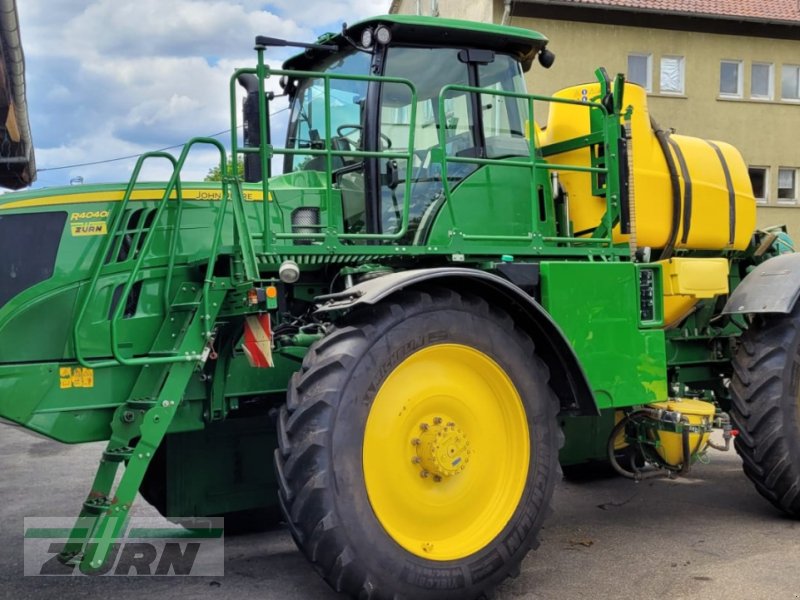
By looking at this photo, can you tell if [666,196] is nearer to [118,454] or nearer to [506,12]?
[118,454]

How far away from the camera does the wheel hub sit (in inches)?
161

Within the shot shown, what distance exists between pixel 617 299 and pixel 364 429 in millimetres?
1881

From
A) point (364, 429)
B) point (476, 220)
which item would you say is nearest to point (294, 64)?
point (476, 220)

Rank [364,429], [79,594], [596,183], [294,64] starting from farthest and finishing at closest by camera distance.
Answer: [294,64] < [596,183] < [79,594] < [364,429]

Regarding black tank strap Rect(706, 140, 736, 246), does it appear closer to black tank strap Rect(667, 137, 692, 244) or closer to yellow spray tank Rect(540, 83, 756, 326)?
yellow spray tank Rect(540, 83, 756, 326)

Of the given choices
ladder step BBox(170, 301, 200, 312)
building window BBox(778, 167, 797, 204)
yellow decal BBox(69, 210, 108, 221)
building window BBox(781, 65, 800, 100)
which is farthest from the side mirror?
building window BBox(781, 65, 800, 100)

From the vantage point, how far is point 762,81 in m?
23.3

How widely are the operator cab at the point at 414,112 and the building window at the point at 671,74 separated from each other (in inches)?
713

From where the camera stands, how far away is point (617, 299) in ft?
16.2

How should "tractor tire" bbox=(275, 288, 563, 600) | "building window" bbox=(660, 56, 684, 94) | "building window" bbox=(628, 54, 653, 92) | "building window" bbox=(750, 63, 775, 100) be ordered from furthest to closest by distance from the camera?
"building window" bbox=(750, 63, 775, 100), "building window" bbox=(660, 56, 684, 94), "building window" bbox=(628, 54, 653, 92), "tractor tire" bbox=(275, 288, 563, 600)

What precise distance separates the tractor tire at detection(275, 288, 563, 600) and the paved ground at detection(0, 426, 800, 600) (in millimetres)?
463

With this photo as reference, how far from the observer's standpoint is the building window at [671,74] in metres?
22.1

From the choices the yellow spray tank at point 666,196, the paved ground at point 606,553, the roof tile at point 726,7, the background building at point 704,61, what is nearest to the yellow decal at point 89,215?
the paved ground at point 606,553

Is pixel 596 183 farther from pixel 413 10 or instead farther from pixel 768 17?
pixel 413 10
